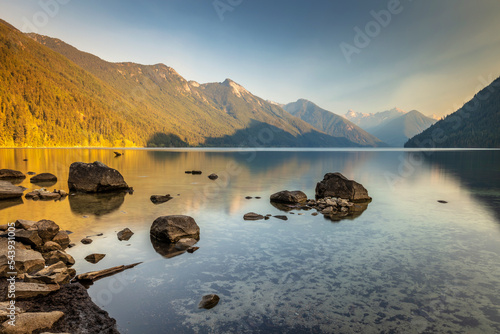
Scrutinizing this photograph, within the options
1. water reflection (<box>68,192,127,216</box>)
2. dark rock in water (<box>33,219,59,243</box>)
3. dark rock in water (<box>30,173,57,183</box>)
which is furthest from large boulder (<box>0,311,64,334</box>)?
dark rock in water (<box>30,173,57,183</box>)

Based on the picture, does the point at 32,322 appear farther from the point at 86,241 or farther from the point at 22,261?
the point at 86,241

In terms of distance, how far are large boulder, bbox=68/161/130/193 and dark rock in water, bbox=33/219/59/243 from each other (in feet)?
49.5

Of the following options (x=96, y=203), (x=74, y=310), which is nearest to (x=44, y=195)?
(x=96, y=203)

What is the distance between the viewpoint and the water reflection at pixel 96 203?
19.6m

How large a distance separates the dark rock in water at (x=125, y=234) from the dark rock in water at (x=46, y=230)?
115 inches

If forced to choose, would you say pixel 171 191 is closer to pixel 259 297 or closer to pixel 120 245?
pixel 120 245

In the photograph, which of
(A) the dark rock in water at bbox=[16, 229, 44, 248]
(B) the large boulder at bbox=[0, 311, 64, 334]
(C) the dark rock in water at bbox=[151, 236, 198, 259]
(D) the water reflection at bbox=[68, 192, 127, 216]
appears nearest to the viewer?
(B) the large boulder at bbox=[0, 311, 64, 334]

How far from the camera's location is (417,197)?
27031 millimetres

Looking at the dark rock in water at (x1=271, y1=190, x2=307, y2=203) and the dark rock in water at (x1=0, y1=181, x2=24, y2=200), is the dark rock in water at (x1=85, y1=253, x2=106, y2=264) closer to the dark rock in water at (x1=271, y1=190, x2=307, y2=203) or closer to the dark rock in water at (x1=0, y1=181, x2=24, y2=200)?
the dark rock in water at (x1=271, y1=190, x2=307, y2=203)

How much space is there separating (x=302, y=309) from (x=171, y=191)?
927 inches

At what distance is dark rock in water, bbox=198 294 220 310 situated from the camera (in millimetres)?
7881

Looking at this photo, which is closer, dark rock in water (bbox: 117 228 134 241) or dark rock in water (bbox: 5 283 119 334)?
dark rock in water (bbox: 5 283 119 334)

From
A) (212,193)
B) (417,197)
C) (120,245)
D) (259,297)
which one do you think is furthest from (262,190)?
(259,297)

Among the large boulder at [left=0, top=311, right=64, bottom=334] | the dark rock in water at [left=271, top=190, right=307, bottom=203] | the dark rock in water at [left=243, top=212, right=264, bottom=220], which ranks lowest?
the dark rock in water at [left=243, top=212, right=264, bottom=220]
